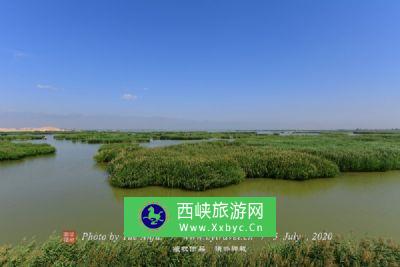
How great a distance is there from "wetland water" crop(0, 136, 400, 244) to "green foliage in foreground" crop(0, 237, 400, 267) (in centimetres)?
152

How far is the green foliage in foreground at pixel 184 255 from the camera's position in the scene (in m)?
3.53

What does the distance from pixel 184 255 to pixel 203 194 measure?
4871 millimetres

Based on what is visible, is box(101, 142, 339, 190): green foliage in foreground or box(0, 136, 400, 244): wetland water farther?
box(101, 142, 339, 190): green foliage in foreground

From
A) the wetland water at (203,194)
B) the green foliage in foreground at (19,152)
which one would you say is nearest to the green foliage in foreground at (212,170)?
→ the wetland water at (203,194)

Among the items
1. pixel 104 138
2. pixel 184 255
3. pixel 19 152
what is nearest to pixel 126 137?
pixel 104 138

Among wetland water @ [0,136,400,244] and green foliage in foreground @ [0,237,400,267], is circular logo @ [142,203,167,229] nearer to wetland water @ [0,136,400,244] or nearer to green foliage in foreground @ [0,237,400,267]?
green foliage in foreground @ [0,237,400,267]

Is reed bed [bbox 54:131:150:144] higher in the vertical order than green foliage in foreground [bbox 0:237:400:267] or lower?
higher

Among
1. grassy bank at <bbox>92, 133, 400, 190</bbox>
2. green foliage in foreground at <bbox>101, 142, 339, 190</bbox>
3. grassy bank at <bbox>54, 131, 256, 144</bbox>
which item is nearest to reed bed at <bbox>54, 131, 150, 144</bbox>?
grassy bank at <bbox>54, 131, 256, 144</bbox>

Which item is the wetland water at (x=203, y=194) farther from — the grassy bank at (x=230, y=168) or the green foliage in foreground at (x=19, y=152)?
the green foliage in foreground at (x=19, y=152)

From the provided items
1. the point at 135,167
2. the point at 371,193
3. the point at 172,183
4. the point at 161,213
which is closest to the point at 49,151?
the point at 135,167

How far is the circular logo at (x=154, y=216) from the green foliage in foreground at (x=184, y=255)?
1.02 ft

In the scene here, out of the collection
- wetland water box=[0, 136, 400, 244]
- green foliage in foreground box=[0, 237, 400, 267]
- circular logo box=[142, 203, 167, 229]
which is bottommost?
wetland water box=[0, 136, 400, 244]

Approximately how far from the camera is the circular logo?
13.5ft

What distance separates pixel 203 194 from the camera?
854 centimetres
